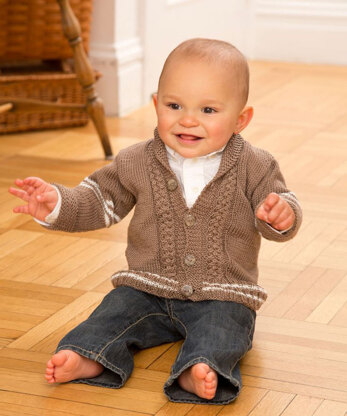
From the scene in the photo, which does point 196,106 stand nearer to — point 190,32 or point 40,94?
point 40,94

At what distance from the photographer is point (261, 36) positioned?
170 inches

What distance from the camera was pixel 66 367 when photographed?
3.91ft

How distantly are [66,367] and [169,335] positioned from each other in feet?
0.73

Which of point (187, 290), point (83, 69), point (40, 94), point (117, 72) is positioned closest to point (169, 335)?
point (187, 290)

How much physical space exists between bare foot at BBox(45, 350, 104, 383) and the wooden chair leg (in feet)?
4.37

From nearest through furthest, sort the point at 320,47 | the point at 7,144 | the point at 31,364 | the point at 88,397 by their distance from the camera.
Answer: the point at 88,397 < the point at 31,364 < the point at 7,144 < the point at 320,47

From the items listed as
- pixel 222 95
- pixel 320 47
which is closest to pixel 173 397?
pixel 222 95

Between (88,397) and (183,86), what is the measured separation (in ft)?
1.52

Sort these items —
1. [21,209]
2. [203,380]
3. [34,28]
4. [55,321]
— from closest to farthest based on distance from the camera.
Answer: [203,380] → [21,209] → [55,321] → [34,28]

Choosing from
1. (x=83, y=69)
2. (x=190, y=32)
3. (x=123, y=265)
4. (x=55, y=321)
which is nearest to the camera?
(x=55, y=321)

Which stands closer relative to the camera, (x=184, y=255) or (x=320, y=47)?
(x=184, y=255)

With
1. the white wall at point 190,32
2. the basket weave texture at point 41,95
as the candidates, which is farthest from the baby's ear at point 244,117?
the white wall at point 190,32

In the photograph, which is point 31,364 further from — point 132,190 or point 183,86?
point 183,86

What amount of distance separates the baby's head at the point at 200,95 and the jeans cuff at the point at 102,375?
33cm
